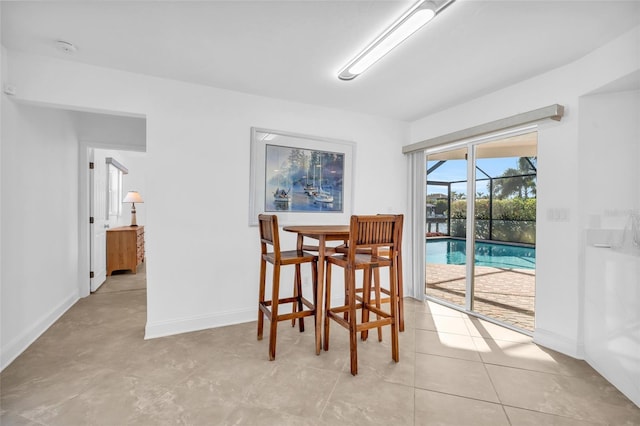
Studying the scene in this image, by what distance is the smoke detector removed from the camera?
2.19 m

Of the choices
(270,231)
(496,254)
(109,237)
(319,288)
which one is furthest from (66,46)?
(496,254)

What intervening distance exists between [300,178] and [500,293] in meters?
2.78

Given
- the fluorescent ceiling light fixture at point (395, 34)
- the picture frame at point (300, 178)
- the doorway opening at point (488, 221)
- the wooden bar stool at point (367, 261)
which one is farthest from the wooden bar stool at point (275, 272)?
the doorway opening at point (488, 221)

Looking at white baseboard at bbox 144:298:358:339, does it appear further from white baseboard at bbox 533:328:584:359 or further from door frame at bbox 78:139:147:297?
white baseboard at bbox 533:328:584:359

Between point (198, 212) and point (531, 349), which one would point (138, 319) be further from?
point (531, 349)

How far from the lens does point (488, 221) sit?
11.0ft

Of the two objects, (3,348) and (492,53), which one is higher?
(492,53)

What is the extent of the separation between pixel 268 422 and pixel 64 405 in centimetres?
123

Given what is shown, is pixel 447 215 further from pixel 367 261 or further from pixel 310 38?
pixel 310 38

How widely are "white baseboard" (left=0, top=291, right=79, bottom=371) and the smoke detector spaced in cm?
222

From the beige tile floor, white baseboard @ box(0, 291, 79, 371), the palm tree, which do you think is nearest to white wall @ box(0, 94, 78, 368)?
white baseboard @ box(0, 291, 79, 371)

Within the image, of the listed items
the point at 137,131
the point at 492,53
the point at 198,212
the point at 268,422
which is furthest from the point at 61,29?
the point at 492,53

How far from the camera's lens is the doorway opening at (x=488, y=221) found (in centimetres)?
305

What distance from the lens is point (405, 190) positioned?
161 inches
